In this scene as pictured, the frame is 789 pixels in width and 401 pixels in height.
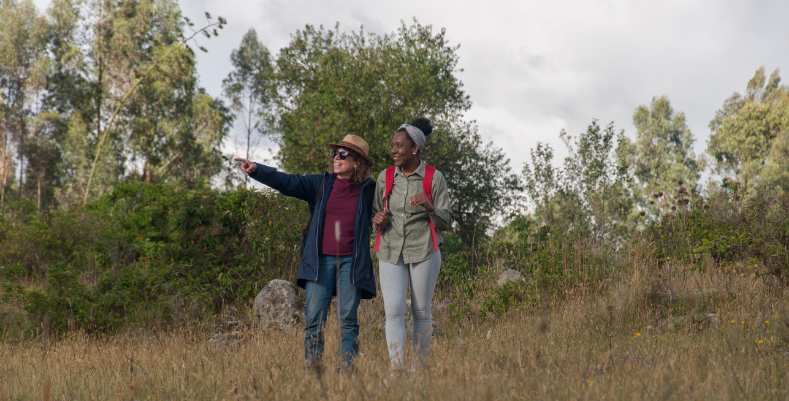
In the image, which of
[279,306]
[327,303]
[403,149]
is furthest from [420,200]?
[279,306]

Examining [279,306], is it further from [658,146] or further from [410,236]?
[658,146]

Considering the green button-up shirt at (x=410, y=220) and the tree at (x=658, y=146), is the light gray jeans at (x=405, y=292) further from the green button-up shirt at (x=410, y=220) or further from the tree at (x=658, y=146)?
the tree at (x=658, y=146)

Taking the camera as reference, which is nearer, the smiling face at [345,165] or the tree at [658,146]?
the smiling face at [345,165]

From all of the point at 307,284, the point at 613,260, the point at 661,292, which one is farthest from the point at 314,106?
the point at 307,284

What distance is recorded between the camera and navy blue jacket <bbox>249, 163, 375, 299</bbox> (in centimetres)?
374

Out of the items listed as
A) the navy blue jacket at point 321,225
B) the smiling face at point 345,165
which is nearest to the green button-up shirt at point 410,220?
the navy blue jacket at point 321,225

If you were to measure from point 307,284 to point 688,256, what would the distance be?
20.2ft

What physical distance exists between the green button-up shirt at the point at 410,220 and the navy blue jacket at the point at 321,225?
0.13 m

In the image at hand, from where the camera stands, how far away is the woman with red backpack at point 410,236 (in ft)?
11.9

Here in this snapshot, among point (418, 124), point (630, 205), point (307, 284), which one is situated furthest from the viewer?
point (630, 205)

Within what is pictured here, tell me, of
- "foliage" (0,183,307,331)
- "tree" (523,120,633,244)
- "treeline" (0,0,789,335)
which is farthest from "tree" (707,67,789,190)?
"foliage" (0,183,307,331)

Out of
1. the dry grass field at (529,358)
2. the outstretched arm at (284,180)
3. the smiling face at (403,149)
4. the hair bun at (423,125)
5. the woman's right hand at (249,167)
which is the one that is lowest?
the dry grass field at (529,358)

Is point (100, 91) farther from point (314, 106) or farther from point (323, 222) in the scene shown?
point (323, 222)

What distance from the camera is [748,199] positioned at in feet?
27.2
